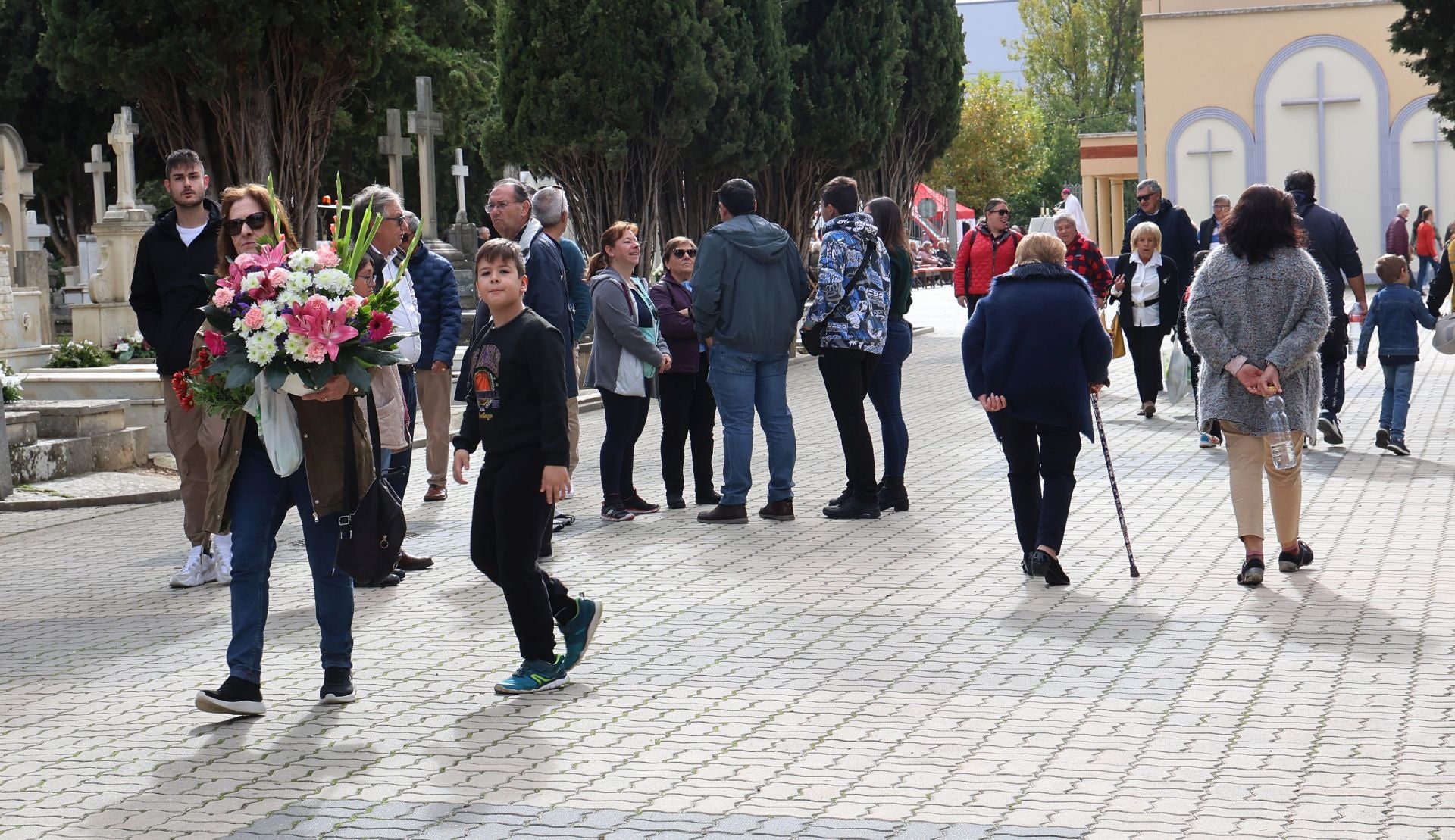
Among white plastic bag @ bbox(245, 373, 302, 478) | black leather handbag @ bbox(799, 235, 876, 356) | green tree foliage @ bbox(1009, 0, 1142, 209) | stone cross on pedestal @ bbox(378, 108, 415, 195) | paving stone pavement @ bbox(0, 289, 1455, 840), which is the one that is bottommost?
paving stone pavement @ bbox(0, 289, 1455, 840)

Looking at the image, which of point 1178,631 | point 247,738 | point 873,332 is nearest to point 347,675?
point 247,738

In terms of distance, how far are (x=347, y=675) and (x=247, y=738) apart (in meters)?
0.50

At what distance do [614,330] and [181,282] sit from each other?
2573 millimetres

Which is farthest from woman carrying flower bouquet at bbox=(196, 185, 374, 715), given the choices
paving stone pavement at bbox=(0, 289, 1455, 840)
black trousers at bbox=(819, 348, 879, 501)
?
black trousers at bbox=(819, 348, 879, 501)

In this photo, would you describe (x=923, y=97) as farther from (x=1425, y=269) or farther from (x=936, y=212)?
(x=936, y=212)

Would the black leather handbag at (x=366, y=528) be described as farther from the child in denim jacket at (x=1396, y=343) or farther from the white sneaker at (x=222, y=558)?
the child in denim jacket at (x=1396, y=343)

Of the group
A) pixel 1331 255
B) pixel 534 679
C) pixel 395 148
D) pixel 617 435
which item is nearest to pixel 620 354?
pixel 617 435

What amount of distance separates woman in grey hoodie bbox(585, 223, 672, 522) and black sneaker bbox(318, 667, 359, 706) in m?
3.93

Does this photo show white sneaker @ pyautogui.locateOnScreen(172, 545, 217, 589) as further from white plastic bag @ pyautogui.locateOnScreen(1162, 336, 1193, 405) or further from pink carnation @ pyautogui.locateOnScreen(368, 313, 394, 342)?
white plastic bag @ pyautogui.locateOnScreen(1162, 336, 1193, 405)

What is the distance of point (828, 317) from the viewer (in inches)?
383

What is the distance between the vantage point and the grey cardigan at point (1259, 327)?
7688 millimetres

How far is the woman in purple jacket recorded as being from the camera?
1046 centimetres

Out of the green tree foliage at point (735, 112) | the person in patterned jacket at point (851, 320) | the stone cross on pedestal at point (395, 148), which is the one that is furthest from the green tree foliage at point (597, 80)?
the person in patterned jacket at point (851, 320)

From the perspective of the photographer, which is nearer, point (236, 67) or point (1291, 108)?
point (236, 67)
